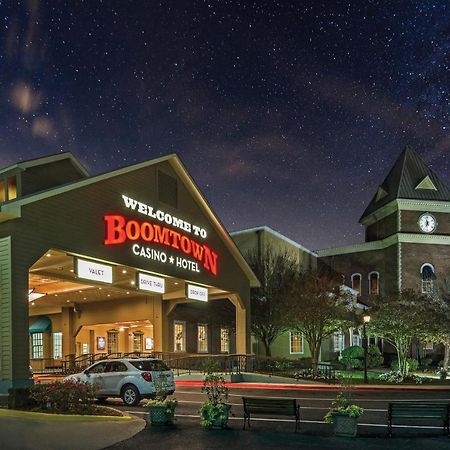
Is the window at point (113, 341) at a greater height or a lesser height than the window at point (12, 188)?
lesser

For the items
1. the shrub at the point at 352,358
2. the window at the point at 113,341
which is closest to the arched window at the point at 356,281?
the shrub at the point at 352,358

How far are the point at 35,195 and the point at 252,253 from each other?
2946cm

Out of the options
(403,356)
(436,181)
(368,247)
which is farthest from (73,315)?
(436,181)

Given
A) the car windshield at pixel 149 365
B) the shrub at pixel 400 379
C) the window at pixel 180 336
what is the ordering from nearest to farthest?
the car windshield at pixel 149 365, the shrub at pixel 400 379, the window at pixel 180 336

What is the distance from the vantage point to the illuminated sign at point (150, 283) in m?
27.7

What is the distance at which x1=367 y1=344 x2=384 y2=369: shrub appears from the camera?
48.5 metres

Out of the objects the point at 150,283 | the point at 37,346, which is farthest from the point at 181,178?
the point at 37,346

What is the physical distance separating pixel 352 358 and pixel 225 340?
383 inches

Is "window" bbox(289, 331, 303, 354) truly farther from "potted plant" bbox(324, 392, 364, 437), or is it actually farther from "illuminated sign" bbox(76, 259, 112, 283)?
"potted plant" bbox(324, 392, 364, 437)

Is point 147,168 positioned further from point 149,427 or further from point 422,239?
point 422,239

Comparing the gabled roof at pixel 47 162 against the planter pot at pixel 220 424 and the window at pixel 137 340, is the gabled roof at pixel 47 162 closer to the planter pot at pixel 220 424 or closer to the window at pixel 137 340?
the window at pixel 137 340

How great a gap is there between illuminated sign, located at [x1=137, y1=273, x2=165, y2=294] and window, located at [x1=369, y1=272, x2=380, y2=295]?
120 ft

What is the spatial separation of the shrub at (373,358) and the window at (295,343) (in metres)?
5.41

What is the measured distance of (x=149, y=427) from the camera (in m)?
15.8
